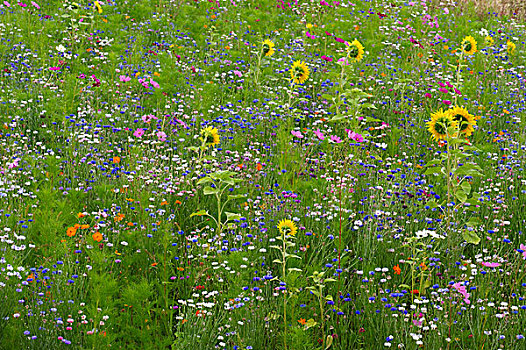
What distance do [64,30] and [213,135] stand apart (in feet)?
13.0

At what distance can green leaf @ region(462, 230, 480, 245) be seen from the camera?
390 cm

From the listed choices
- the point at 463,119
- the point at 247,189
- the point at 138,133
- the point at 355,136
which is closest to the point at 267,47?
the point at 355,136

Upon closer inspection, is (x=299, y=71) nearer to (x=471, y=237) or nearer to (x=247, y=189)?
A: (x=247, y=189)


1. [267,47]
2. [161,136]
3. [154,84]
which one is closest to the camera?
[161,136]

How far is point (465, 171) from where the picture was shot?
4070 mm

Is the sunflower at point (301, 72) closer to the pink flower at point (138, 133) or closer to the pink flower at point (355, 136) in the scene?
the pink flower at point (355, 136)

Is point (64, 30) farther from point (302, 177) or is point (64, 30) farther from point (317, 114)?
point (302, 177)

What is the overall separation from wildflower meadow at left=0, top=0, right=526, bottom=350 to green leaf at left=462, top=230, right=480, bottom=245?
11mm

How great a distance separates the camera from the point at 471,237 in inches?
155

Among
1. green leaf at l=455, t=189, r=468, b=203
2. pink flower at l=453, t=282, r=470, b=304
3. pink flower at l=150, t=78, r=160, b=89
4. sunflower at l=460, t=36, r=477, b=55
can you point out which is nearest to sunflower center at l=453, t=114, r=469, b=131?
green leaf at l=455, t=189, r=468, b=203

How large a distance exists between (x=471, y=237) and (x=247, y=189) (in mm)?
1646

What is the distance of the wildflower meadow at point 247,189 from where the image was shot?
10.5 feet

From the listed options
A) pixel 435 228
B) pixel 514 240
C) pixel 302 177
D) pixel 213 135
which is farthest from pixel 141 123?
pixel 514 240

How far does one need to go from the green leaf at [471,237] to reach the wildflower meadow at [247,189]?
0.04ft
